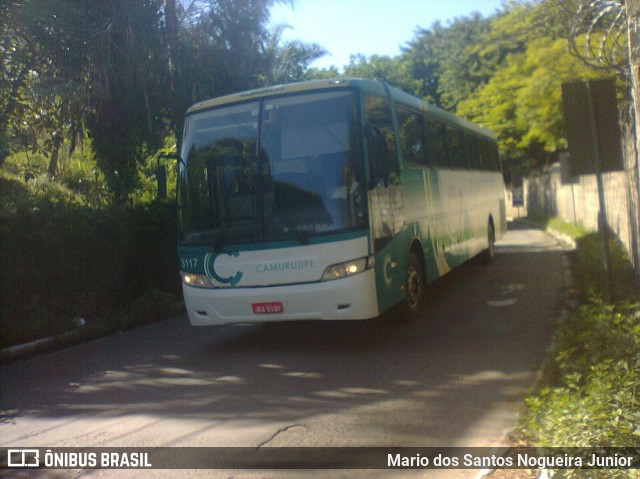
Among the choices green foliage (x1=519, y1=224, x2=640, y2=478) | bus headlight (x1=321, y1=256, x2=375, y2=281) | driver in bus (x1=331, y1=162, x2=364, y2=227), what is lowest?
green foliage (x1=519, y1=224, x2=640, y2=478)

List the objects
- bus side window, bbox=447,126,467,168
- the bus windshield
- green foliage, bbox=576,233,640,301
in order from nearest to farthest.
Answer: the bus windshield
green foliage, bbox=576,233,640,301
bus side window, bbox=447,126,467,168

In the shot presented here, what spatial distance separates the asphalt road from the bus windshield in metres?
1.58

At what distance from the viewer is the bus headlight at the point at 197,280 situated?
28.2 feet

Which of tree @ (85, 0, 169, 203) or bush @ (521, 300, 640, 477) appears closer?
bush @ (521, 300, 640, 477)

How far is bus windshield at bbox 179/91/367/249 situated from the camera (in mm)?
8195

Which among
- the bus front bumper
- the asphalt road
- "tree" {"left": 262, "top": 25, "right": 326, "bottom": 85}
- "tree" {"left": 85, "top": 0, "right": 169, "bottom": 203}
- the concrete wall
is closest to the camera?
the asphalt road

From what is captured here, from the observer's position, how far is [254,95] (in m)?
8.78

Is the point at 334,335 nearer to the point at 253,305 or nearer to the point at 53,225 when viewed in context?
the point at 253,305

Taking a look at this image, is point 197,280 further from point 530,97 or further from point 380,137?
point 530,97

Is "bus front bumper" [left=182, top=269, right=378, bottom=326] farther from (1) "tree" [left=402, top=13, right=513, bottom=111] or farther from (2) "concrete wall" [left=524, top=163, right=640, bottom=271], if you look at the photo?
(1) "tree" [left=402, top=13, right=513, bottom=111]

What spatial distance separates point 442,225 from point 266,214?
14.8 feet

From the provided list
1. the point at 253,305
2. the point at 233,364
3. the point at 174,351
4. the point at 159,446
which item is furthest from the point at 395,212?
the point at 159,446

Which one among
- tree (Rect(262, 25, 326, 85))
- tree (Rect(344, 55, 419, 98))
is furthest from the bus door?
tree (Rect(344, 55, 419, 98))

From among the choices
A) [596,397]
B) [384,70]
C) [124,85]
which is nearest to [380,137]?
[596,397]
